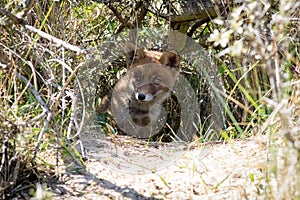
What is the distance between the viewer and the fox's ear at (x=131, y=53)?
5227mm

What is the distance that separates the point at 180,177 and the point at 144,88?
2.29 m

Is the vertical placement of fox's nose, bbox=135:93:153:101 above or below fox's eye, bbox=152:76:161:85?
below

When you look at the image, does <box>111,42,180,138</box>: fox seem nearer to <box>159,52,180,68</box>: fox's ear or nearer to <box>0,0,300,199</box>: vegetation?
<box>159,52,180,68</box>: fox's ear

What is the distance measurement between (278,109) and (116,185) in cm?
123

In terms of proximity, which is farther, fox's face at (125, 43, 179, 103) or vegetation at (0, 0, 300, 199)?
fox's face at (125, 43, 179, 103)

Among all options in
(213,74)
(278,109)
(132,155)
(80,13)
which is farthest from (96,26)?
(278,109)

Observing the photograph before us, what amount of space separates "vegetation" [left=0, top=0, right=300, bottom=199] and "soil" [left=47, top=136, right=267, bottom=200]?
0.40 ft

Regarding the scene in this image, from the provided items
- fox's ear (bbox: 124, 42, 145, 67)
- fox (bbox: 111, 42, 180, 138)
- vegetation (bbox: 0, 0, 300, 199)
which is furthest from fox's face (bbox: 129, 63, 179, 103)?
vegetation (bbox: 0, 0, 300, 199)

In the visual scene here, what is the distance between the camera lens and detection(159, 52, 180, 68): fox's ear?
5242mm

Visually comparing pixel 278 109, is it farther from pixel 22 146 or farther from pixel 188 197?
pixel 22 146

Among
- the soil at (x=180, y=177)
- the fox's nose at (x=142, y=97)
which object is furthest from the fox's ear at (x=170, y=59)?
the soil at (x=180, y=177)

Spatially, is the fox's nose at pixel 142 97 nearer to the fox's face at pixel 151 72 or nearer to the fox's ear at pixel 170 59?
the fox's face at pixel 151 72

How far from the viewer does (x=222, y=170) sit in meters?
3.12

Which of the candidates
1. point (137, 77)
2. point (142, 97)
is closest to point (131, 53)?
point (137, 77)
